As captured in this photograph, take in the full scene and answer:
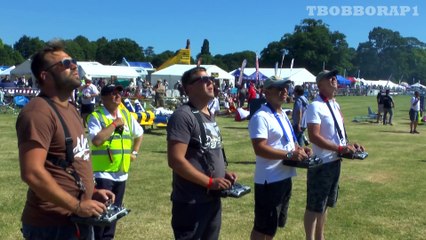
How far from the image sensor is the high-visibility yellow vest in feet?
16.2

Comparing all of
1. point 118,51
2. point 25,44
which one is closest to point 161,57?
point 118,51

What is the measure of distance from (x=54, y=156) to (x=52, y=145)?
2.7 inches

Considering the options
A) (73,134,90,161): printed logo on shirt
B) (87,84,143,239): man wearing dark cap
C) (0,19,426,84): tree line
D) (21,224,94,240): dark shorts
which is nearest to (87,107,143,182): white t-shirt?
(87,84,143,239): man wearing dark cap

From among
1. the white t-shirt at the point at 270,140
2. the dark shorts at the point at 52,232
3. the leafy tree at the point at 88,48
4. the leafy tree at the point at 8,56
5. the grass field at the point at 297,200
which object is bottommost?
the grass field at the point at 297,200

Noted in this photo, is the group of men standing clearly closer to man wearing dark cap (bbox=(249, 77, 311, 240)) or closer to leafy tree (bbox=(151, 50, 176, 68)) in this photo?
man wearing dark cap (bbox=(249, 77, 311, 240))

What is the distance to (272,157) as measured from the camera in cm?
449

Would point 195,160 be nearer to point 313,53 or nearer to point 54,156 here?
point 54,156

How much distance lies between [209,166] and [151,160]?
8052mm

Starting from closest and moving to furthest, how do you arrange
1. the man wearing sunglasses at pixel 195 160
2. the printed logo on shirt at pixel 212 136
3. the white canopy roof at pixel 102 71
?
the man wearing sunglasses at pixel 195 160 < the printed logo on shirt at pixel 212 136 < the white canopy roof at pixel 102 71

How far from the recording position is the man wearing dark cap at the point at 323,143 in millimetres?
5262

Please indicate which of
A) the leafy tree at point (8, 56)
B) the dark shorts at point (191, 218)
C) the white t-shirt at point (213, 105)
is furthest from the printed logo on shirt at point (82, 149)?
the leafy tree at point (8, 56)

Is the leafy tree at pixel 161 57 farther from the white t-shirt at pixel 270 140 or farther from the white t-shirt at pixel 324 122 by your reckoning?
the white t-shirt at pixel 270 140

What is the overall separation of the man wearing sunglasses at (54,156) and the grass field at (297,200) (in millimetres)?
3299

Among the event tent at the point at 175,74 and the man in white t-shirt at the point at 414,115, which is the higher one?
the event tent at the point at 175,74
